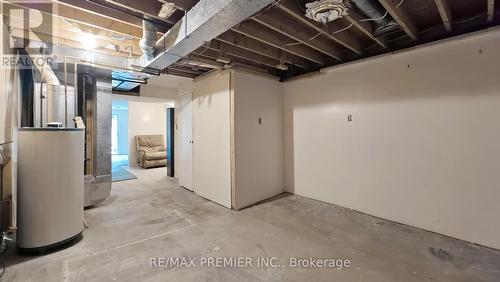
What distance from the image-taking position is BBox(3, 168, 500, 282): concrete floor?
189 centimetres

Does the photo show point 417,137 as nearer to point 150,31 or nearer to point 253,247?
point 253,247

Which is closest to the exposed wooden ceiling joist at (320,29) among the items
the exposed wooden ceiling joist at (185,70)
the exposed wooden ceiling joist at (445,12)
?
the exposed wooden ceiling joist at (445,12)

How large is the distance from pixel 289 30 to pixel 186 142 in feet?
9.95

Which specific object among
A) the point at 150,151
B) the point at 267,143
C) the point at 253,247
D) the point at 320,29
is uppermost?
the point at 320,29

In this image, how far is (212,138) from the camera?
3814 mm

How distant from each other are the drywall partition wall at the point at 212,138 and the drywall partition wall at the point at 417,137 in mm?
1457

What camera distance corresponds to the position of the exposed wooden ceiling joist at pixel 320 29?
1.98 meters

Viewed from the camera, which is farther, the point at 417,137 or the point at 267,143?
the point at 267,143

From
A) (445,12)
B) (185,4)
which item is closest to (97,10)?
(185,4)

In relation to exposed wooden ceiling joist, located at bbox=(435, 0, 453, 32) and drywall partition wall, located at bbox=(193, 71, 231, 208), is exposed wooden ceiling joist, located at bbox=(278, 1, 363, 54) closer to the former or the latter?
exposed wooden ceiling joist, located at bbox=(435, 0, 453, 32)

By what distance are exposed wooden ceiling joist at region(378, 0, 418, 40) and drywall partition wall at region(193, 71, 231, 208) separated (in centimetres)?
215

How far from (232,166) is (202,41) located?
6.19 ft

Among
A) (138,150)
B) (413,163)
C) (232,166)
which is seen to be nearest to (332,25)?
(413,163)

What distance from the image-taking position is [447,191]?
2531 mm
